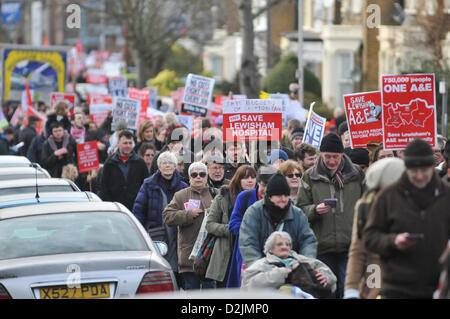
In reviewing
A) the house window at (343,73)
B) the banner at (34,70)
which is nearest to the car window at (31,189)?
the banner at (34,70)

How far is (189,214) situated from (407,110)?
2.30 m

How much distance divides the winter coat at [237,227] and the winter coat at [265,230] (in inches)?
24.4

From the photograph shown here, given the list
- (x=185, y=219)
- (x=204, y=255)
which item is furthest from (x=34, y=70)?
(x=204, y=255)

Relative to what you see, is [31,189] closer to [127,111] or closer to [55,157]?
[55,157]

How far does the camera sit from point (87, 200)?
9.55m

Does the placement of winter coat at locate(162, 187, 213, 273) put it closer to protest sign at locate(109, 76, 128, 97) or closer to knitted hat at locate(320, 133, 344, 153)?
knitted hat at locate(320, 133, 344, 153)

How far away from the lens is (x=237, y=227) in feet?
29.9

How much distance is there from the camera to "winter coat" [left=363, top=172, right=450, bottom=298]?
6.12 meters

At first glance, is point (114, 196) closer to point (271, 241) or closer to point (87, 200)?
point (87, 200)

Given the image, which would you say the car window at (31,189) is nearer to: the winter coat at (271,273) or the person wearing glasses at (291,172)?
the person wearing glasses at (291,172)

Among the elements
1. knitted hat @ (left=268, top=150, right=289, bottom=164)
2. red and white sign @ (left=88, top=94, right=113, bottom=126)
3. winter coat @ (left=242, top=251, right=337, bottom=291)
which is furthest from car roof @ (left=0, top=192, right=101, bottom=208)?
red and white sign @ (left=88, top=94, right=113, bottom=126)

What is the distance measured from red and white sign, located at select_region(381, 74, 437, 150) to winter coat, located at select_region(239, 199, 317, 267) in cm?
207

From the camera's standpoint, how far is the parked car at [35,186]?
1115 centimetres
